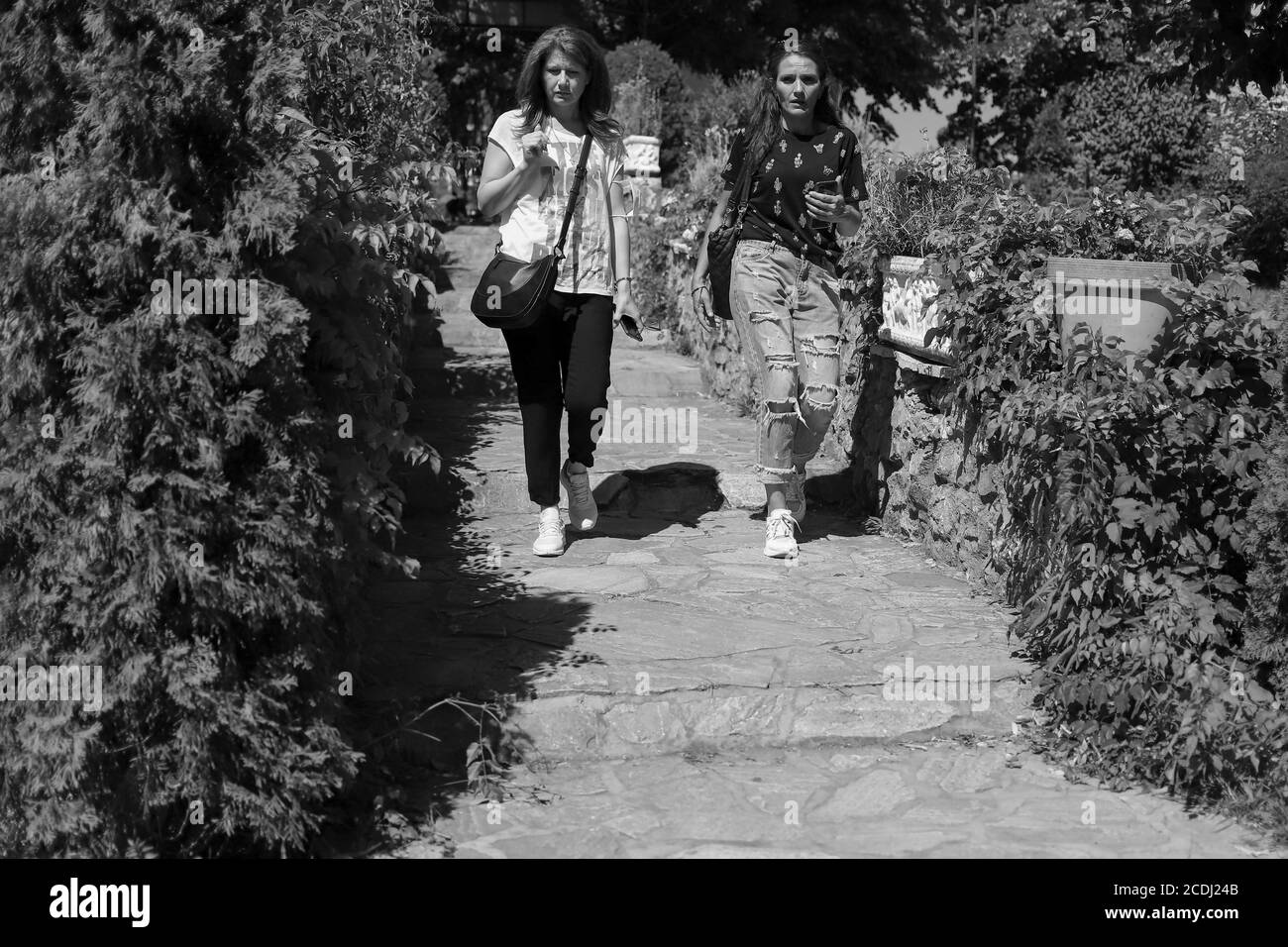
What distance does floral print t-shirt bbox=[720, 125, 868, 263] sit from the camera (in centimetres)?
525

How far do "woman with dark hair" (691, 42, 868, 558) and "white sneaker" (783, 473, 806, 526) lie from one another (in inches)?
0.7

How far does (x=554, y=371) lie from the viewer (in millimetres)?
5203

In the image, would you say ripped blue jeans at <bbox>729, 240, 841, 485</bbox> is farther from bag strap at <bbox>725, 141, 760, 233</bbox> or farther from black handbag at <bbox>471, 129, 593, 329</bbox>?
black handbag at <bbox>471, 129, 593, 329</bbox>

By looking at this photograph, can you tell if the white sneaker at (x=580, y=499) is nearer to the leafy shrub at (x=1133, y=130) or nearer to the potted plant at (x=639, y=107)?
the potted plant at (x=639, y=107)

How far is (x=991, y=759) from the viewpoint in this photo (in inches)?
154

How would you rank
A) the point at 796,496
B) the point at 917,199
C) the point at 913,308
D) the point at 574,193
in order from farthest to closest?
the point at 917,199, the point at 796,496, the point at 913,308, the point at 574,193

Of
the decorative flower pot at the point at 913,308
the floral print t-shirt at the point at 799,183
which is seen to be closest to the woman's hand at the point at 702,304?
the floral print t-shirt at the point at 799,183

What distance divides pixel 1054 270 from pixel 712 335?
4.15 metres

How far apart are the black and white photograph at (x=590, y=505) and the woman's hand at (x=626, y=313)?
0.10 ft

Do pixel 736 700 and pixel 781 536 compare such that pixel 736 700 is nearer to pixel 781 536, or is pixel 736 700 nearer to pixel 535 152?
pixel 781 536

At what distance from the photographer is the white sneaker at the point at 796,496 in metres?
5.43

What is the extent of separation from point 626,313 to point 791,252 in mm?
739

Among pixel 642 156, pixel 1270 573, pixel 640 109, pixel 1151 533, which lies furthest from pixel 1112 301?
pixel 640 109
